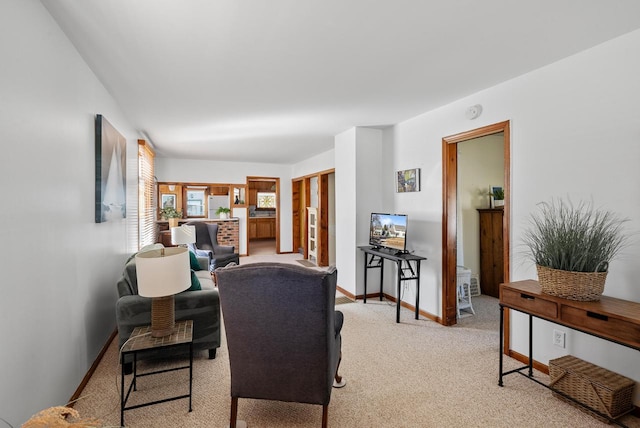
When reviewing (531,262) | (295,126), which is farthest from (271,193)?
(531,262)

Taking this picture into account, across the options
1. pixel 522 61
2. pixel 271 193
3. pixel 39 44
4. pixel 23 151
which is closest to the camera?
Result: pixel 23 151

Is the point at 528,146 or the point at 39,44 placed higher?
the point at 39,44

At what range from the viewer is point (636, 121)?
204 centimetres

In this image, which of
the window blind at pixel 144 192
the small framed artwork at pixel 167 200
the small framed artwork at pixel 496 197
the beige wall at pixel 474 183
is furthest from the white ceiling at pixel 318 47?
the small framed artwork at pixel 167 200

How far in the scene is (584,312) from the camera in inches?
75.0

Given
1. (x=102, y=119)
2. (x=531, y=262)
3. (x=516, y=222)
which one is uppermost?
(x=102, y=119)

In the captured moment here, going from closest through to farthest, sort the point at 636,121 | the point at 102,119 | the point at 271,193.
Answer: the point at 636,121 < the point at 102,119 < the point at 271,193

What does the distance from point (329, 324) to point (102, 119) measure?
2.47m

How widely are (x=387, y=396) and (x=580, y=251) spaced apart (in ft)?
5.24

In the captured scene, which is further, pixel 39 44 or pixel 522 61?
pixel 522 61

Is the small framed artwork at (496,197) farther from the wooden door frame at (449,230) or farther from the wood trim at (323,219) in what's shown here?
the wood trim at (323,219)

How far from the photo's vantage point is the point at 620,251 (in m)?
2.14

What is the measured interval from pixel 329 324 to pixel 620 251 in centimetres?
204

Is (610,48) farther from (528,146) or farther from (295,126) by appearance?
(295,126)
